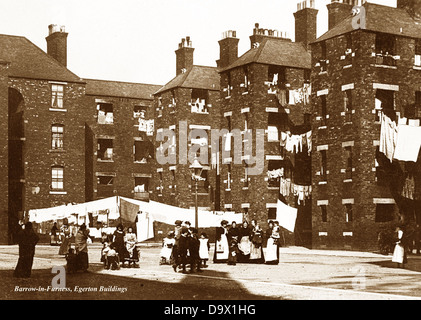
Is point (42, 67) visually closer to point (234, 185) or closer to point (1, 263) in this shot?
point (234, 185)

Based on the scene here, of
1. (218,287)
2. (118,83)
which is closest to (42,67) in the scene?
(118,83)

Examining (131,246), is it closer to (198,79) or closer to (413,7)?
(413,7)

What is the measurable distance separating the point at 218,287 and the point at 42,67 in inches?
1621

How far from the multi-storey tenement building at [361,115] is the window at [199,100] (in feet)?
49.0

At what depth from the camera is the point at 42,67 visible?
193 ft

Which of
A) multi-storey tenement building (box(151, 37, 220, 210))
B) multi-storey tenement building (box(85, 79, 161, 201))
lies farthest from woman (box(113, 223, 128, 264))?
multi-storey tenement building (box(85, 79, 161, 201))

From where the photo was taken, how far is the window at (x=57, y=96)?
59.3 m

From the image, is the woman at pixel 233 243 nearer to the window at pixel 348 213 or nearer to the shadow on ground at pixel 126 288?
the shadow on ground at pixel 126 288

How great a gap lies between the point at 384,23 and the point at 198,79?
1980 cm

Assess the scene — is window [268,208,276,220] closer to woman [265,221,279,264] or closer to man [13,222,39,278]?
woman [265,221,279,264]

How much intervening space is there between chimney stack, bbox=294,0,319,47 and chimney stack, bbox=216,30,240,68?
5.29 metres

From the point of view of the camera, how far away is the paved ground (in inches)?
725

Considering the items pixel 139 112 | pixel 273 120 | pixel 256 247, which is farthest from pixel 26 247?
pixel 139 112

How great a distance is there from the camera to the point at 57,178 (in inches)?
2317
